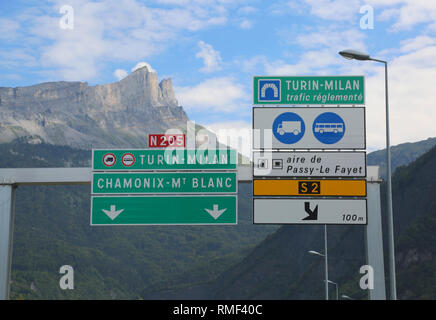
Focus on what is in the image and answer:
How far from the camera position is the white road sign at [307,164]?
19219mm

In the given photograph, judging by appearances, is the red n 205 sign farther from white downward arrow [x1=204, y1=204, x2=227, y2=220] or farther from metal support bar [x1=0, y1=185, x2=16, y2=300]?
metal support bar [x1=0, y1=185, x2=16, y2=300]

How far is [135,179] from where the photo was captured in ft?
66.4

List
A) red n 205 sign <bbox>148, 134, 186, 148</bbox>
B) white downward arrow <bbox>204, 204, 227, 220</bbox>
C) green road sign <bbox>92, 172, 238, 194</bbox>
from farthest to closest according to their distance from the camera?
green road sign <bbox>92, 172, 238, 194</bbox>, red n 205 sign <bbox>148, 134, 186, 148</bbox>, white downward arrow <bbox>204, 204, 227, 220</bbox>

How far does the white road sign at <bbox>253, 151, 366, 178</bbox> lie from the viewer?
63.1 feet

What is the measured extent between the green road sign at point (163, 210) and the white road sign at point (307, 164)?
1674mm

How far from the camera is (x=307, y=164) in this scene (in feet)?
63.1

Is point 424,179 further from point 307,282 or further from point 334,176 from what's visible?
point 334,176

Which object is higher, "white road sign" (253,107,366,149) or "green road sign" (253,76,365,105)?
"green road sign" (253,76,365,105)

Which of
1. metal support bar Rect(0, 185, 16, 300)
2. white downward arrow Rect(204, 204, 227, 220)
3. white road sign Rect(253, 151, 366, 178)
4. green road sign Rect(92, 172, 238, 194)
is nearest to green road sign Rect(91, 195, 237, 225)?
white downward arrow Rect(204, 204, 227, 220)

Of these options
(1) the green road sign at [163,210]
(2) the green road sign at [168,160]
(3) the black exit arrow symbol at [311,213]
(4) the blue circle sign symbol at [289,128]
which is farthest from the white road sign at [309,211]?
(2) the green road sign at [168,160]

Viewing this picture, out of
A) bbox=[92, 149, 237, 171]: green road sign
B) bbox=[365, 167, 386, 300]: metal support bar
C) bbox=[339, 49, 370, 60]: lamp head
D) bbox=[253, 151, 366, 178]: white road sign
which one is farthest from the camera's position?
bbox=[92, 149, 237, 171]: green road sign

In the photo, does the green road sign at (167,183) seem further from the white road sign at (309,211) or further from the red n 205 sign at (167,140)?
the white road sign at (309,211)

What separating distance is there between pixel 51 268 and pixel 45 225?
90.4ft

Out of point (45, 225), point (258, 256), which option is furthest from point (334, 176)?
point (45, 225)
